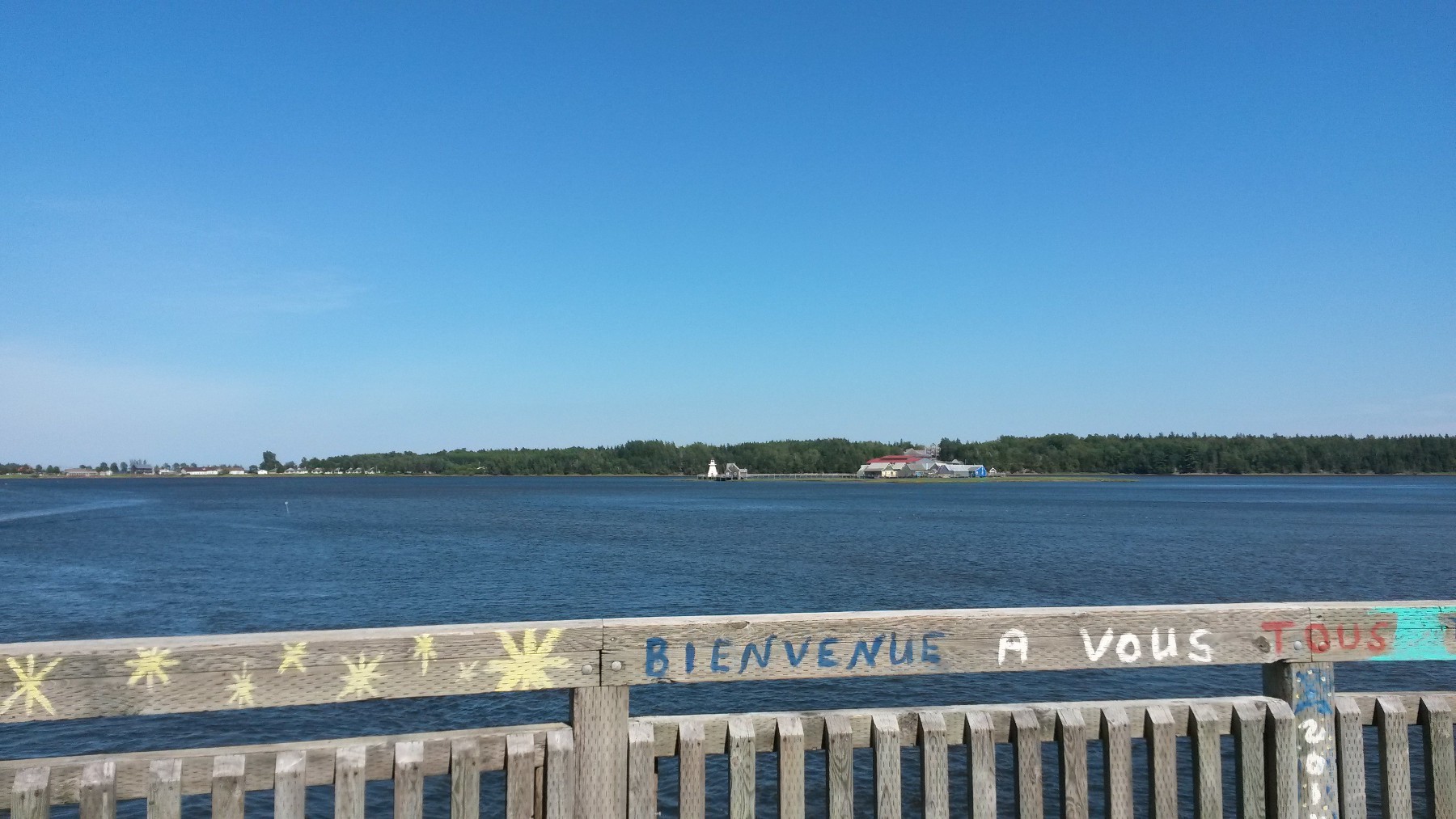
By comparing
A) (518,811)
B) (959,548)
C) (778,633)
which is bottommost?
(959,548)

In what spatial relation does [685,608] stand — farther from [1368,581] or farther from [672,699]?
[1368,581]

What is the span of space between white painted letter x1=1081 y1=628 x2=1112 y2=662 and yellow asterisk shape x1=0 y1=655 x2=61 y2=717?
428 cm

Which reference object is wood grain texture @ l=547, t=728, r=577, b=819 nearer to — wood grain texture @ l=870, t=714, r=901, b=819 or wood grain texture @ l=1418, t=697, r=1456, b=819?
wood grain texture @ l=870, t=714, r=901, b=819

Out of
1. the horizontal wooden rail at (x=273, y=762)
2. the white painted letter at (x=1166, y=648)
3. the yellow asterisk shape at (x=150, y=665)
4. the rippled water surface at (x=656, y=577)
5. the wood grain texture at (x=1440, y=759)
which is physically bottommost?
the rippled water surface at (x=656, y=577)

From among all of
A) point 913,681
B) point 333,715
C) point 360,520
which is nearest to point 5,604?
point 333,715

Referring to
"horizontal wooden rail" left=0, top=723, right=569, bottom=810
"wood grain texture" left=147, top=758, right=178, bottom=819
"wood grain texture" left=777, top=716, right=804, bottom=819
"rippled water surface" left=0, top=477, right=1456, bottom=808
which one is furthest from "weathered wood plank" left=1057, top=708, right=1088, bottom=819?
"rippled water surface" left=0, top=477, right=1456, bottom=808

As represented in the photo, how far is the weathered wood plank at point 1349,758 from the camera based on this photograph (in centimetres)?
453

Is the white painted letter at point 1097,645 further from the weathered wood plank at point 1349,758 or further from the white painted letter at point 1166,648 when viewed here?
the weathered wood plank at point 1349,758

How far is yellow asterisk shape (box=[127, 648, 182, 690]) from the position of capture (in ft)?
12.6

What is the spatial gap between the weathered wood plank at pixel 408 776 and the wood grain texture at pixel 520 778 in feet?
1.11

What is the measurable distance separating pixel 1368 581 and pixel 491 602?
109 feet

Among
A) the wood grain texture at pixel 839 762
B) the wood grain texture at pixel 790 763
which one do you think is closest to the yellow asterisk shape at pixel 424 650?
the wood grain texture at pixel 790 763

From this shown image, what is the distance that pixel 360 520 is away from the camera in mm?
86562

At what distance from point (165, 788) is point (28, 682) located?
0.66 metres
